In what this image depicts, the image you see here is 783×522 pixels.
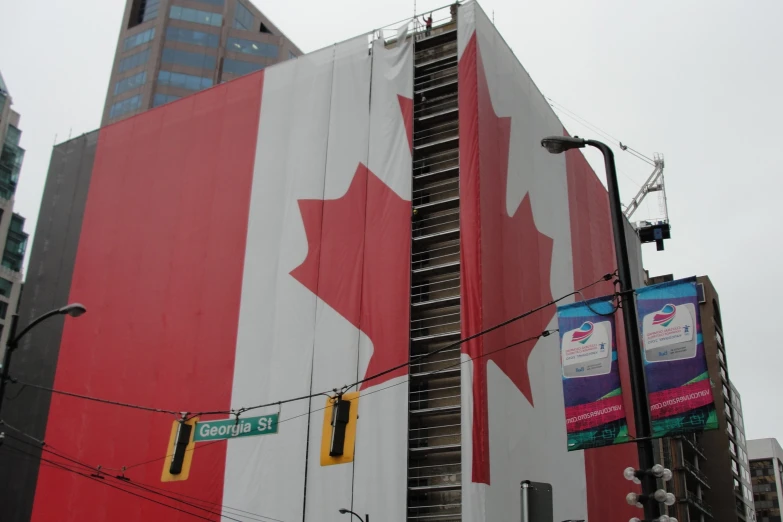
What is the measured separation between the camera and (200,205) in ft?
126

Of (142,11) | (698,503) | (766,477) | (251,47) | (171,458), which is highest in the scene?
(142,11)

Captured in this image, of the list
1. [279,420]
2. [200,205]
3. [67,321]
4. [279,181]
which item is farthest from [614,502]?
[67,321]

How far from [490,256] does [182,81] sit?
5296cm

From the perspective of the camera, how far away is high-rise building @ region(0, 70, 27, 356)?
69125 mm

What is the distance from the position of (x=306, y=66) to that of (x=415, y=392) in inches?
671

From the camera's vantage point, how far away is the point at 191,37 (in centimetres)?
7775

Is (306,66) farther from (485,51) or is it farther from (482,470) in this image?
(482,470)

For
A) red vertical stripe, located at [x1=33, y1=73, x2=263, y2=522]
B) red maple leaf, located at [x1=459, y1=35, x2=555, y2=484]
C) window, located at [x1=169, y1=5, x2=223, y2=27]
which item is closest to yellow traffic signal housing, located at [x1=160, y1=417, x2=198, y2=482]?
red vertical stripe, located at [x1=33, y1=73, x2=263, y2=522]

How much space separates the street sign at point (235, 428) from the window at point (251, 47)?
5315 cm

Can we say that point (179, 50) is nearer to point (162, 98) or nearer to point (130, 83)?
point (130, 83)

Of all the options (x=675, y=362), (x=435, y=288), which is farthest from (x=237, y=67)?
(x=675, y=362)

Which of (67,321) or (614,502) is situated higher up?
(67,321)

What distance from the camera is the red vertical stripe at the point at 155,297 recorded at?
113 feet

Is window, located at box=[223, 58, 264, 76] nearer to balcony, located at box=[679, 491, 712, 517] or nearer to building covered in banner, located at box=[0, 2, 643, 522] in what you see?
building covered in banner, located at box=[0, 2, 643, 522]
